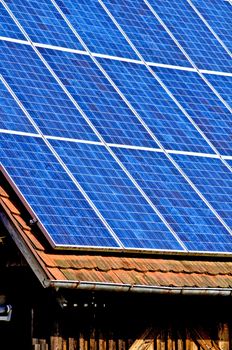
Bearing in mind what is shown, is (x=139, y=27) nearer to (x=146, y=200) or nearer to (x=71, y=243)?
(x=146, y=200)

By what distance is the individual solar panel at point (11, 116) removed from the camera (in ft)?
62.2

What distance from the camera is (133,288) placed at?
58.1 ft

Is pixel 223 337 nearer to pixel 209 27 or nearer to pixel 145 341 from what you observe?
pixel 145 341

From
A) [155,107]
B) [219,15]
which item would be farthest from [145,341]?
[219,15]

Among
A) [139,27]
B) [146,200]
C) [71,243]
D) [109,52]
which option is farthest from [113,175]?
[139,27]

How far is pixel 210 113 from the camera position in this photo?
21.9 meters

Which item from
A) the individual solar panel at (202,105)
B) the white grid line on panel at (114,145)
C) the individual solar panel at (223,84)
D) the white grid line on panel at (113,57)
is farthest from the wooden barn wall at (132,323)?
the white grid line on panel at (113,57)

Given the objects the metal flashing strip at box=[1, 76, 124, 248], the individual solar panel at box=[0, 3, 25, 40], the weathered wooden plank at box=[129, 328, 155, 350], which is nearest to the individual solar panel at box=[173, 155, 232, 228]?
the weathered wooden plank at box=[129, 328, 155, 350]

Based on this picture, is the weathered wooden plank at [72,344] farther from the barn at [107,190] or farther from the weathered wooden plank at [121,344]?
the weathered wooden plank at [121,344]

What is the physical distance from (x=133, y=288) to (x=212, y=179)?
321cm

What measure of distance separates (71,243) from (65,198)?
36.1 inches

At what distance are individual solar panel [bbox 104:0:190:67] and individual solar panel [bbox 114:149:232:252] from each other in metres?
3.07

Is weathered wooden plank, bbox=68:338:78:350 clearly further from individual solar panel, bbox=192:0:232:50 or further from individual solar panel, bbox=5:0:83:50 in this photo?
individual solar panel, bbox=192:0:232:50

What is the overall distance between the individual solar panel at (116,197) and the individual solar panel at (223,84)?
367 cm
